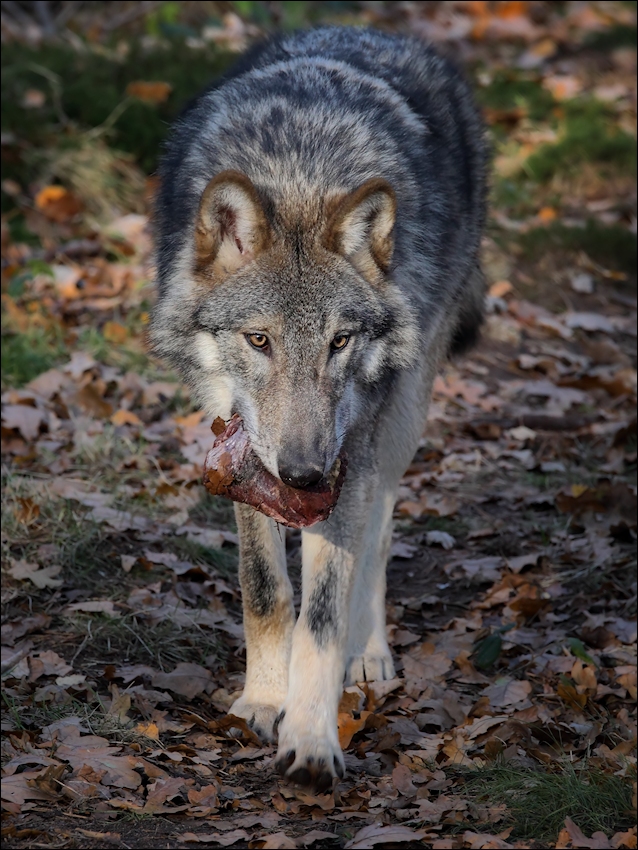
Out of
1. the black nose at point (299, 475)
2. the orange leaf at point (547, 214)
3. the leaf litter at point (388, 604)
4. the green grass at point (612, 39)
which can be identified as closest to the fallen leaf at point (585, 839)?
the leaf litter at point (388, 604)

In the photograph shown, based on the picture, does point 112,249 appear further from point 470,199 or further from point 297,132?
point 297,132

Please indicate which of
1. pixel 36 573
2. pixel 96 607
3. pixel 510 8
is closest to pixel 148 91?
pixel 36 573

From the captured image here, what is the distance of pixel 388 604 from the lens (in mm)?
5359

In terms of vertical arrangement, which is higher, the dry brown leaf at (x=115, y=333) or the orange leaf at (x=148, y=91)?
the orange leaf at (x=148, y=91)

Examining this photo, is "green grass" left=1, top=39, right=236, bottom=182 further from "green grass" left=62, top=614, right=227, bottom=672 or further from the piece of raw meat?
the piece of raw meat

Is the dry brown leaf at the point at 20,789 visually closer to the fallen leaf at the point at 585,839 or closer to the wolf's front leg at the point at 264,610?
the wolf's front leg at the point at 264,610

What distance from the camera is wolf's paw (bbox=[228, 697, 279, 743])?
4.05 metres

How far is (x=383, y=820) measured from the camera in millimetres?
3324

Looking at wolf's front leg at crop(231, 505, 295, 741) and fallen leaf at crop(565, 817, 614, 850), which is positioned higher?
wolf's front leg at crop(231, 505, 295, 741)

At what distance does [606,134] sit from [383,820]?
901cm

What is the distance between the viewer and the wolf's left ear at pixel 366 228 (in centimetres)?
367

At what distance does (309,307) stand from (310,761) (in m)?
1.54

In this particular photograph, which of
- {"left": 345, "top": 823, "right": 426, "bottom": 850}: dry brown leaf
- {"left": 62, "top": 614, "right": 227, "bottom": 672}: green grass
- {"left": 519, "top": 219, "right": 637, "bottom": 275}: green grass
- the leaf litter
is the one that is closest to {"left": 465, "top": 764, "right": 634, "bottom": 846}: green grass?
the leaf litter

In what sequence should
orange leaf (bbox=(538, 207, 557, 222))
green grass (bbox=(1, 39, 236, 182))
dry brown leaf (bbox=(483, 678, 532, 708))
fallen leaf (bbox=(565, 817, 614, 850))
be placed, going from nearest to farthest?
fallen leaf (bbox=(565, 817, 614, 850)), dry brown leaf (bbox=(483, 678, 532, 708)), green grass (bbox=(1, 39, 236, 182)), orange leaf (bbox=(538, 207, 557, 222))
